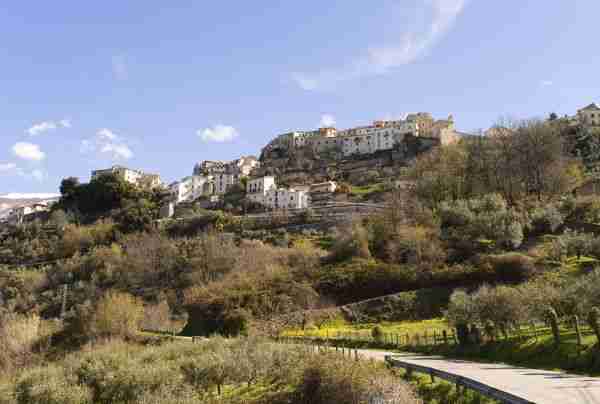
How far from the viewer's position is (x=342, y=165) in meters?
109

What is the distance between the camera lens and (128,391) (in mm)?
22141

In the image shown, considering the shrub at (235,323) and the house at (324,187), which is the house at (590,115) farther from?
the shrub at (235,323)

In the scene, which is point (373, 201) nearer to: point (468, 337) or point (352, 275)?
point (352, 275)

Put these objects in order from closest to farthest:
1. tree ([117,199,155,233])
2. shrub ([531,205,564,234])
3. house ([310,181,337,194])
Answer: shrub ([531,205,564,234]) < tree ([117,199,155,233]) < house ([310,181,337,194])

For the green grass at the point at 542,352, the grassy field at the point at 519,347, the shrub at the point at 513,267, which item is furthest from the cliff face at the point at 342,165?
the green grass at the point at 542,352

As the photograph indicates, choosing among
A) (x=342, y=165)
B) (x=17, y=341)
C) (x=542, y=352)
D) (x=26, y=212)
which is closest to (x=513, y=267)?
(x=542, y=352)

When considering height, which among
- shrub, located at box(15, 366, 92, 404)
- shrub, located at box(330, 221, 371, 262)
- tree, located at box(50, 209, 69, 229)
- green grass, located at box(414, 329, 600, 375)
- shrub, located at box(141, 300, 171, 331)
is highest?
tree, located at box(50, 209, 69, 229)

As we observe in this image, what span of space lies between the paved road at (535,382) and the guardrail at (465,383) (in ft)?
0.87

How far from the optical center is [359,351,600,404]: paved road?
12.1 m

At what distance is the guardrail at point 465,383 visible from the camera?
1223 cm

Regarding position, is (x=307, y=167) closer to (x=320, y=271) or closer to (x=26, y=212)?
(x=26, y=212)

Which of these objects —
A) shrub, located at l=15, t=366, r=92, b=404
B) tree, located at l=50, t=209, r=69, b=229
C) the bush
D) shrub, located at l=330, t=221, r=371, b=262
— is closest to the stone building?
tree, located at l=50, t=209, r=69, b=229

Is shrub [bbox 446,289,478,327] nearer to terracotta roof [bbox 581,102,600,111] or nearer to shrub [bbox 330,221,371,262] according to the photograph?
shrub [bbox 330,221,371,262]

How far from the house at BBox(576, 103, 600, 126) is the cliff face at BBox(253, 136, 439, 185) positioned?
27.1 m
